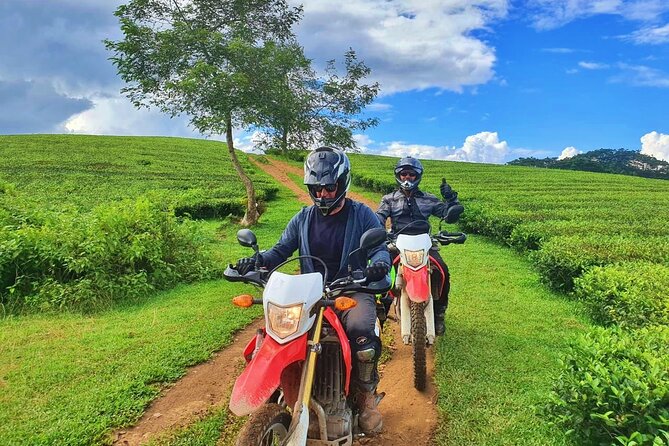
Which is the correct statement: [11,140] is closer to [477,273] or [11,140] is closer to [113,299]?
[113,299]

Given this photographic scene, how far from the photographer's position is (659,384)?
3.01m

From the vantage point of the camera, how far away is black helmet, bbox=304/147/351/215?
336cm

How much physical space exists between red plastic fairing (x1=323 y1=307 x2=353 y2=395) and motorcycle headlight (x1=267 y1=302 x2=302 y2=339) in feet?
1.39

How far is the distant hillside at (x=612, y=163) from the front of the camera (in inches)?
2170

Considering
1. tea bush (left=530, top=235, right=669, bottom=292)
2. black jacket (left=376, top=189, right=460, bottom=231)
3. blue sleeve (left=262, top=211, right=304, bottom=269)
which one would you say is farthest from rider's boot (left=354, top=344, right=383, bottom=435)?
tea bush (left=530, top=235, right=669, bottom=292)

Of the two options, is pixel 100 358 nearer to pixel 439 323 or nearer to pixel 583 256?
pixel 439 323

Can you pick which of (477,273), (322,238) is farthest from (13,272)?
(477,273)

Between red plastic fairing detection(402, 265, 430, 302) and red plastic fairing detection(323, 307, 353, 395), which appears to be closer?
red plastic fairing detection(323, 307, 353, 395)

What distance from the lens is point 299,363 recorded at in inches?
110

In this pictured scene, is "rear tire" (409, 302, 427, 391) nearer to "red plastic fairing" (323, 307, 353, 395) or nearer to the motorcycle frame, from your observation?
the motorcycle frame

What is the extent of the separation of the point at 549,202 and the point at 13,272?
15165mm

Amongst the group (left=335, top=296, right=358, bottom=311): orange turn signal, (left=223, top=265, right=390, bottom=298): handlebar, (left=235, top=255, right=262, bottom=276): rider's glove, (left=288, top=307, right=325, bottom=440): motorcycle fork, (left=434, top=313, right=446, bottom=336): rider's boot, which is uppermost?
(left=235, top=255, right=262, bottom=276): rider's glove

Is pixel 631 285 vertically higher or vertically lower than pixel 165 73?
lower

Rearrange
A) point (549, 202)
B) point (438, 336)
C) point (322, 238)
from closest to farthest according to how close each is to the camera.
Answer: point (322, 238)
point (438, 336)
point (549, 202)
